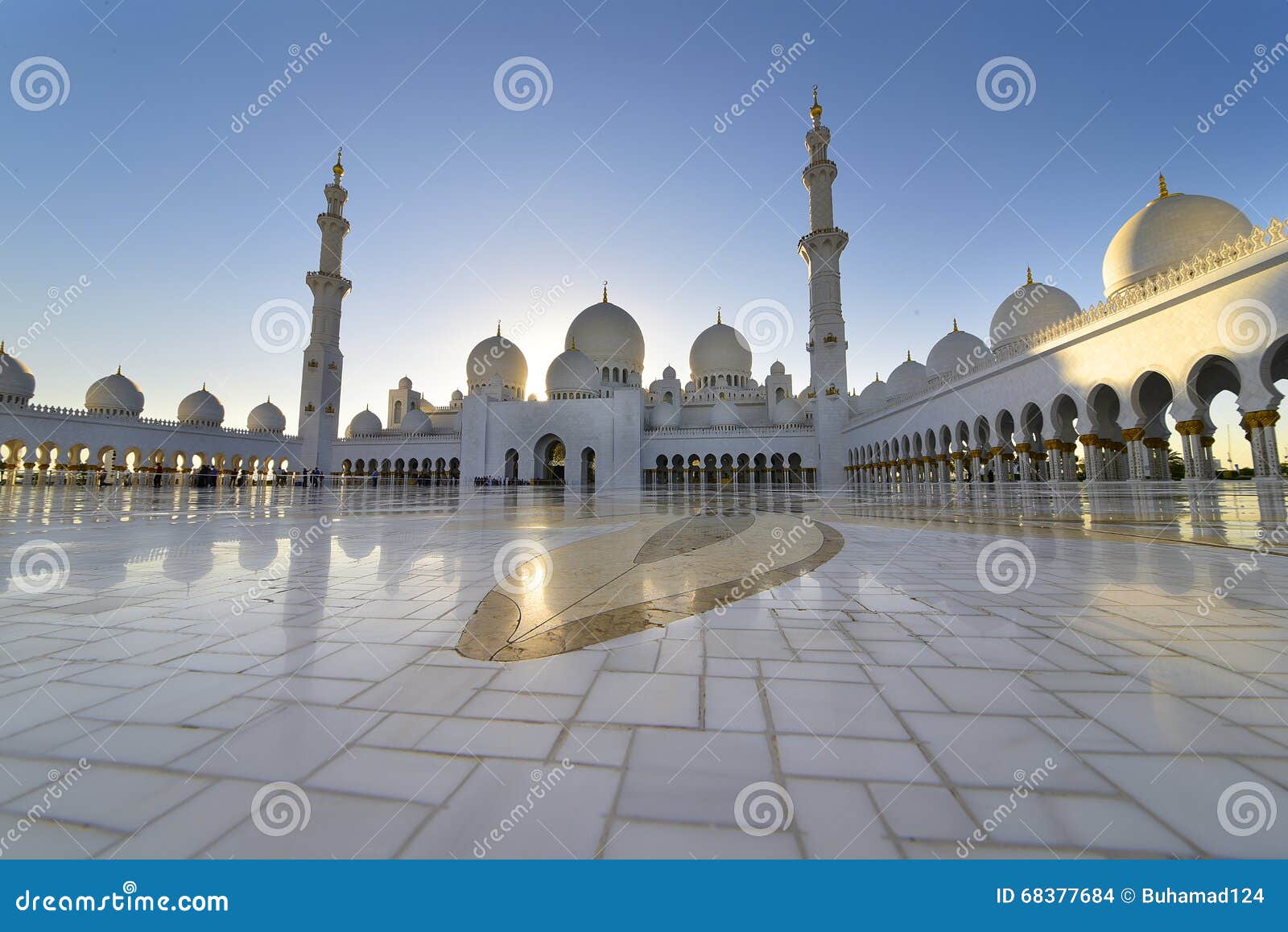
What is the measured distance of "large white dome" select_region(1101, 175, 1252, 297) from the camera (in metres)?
17.8

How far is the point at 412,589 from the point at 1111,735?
2993 mm

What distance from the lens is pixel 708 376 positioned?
1571 inches

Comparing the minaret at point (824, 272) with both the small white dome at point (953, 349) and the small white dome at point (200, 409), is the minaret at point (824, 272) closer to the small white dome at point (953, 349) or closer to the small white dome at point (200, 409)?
the small white dome at point (953, 349)

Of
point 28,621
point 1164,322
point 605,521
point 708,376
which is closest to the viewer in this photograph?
point 28,621

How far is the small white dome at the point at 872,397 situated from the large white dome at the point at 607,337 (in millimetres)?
15292

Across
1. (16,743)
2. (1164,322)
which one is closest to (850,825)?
(16,743)

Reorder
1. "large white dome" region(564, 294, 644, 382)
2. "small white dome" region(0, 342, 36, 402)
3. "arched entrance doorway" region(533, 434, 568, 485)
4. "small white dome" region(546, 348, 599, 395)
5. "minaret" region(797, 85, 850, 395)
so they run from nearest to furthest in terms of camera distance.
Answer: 1. "minaret" region(797, 85, 850, 395)
2. "small white dome" region(0, 342, 36, 402)
3. "arched entrance doorway" region(533, 434, 568, 485)
4. "small white dome" region(546, 348, 599, 395)
5. "large white dome" region(564, 294, 644, 382)

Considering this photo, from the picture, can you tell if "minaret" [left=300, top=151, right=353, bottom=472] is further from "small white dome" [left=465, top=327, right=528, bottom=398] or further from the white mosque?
"small white dome" [left=465, top=327, right=528, bottom=398]

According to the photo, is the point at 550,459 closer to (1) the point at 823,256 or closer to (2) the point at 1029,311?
(1) the point at 823,256

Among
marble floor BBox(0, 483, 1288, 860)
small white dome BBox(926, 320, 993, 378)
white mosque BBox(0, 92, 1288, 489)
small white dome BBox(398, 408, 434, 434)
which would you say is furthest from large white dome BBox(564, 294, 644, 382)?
marble floor BBox(0, 483, 1288, 860)

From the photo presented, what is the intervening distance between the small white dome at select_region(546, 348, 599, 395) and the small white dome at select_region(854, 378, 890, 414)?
17.2m

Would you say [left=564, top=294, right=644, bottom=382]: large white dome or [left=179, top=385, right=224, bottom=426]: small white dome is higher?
[left=564, top=294, right=644, bottom=382]: large white dome

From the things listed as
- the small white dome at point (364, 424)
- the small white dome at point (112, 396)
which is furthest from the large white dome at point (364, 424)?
the small white dome at point (112, 396)
